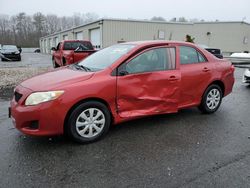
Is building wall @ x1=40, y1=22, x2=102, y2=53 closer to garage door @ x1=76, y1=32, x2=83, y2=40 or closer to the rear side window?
garage door @ x1=76, y1=32, x2=83, y2=40

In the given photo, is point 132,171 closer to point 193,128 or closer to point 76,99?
point 76,99

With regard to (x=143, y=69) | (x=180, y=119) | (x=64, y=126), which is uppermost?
(x=143, y=69)

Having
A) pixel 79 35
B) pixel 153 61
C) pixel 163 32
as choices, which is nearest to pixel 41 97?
pixel 153 61

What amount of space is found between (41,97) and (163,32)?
22.5 m

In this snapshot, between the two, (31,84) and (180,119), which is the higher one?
(31,84)

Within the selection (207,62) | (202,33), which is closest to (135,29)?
(202,33)

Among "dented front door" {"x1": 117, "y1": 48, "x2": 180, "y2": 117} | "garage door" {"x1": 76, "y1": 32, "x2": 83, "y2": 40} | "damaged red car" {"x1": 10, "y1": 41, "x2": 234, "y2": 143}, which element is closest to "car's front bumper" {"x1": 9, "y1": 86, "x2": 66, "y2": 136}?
"damaged red car" {"x1": 10, "y1": 41, "x2": 234, "y2": 143}

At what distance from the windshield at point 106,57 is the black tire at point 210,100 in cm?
201

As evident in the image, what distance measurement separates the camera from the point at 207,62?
16.5 feet

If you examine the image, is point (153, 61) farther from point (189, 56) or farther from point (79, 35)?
point (79, 35)

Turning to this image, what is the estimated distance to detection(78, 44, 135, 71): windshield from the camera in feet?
13.6

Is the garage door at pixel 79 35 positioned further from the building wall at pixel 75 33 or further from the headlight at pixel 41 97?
the headlight at pixel 41 97

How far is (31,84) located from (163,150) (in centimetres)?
229

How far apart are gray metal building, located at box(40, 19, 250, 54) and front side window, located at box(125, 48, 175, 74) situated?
17.4 meters
